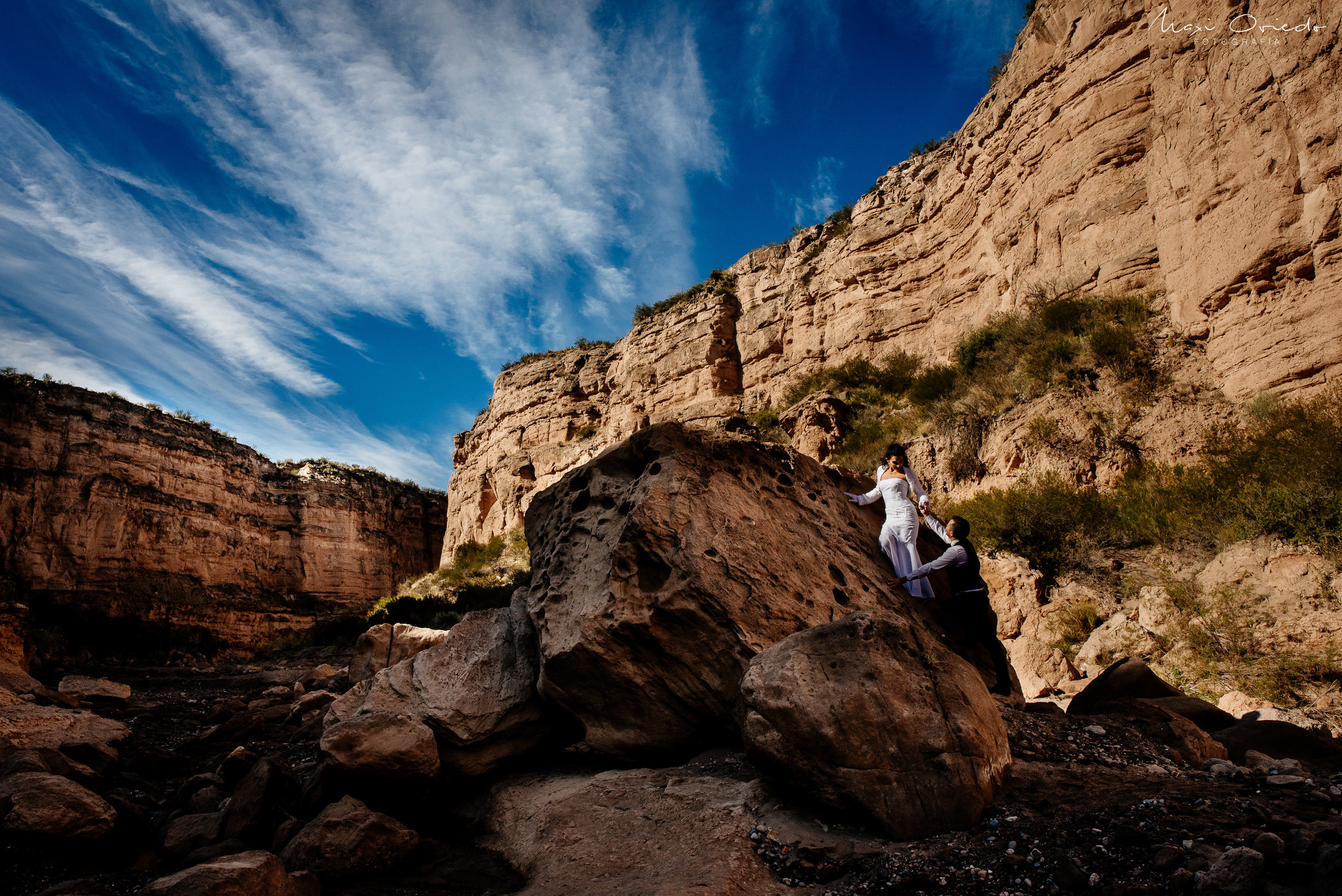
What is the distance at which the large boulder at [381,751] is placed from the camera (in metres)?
5.01

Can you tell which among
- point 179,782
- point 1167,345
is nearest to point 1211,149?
point 1167,345

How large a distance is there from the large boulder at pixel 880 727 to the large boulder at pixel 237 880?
9.10 ft

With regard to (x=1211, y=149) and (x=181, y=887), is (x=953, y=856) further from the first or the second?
(x=1211, y=149)

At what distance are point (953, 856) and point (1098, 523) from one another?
28.2ft

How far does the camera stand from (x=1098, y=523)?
9.86 m

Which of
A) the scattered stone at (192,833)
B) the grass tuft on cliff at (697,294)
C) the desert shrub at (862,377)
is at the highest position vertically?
the grass tuft on cliff at (697,294)

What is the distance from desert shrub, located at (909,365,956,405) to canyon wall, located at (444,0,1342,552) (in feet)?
4.61

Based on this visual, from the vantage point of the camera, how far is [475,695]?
556 cm

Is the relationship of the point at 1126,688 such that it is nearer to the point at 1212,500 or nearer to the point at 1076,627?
the point at 1076,627

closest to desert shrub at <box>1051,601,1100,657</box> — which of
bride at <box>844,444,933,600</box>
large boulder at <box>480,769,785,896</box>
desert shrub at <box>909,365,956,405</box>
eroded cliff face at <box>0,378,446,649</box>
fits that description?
bride at <box>844,444,933,600</box>

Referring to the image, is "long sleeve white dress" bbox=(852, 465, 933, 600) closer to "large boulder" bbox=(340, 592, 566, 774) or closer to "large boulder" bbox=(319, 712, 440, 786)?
"large boulder" bbox=(340, 592, 566, 774)

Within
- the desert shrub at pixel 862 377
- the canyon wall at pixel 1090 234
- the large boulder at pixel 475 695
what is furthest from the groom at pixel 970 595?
the desert shrub at pixel 862 377
